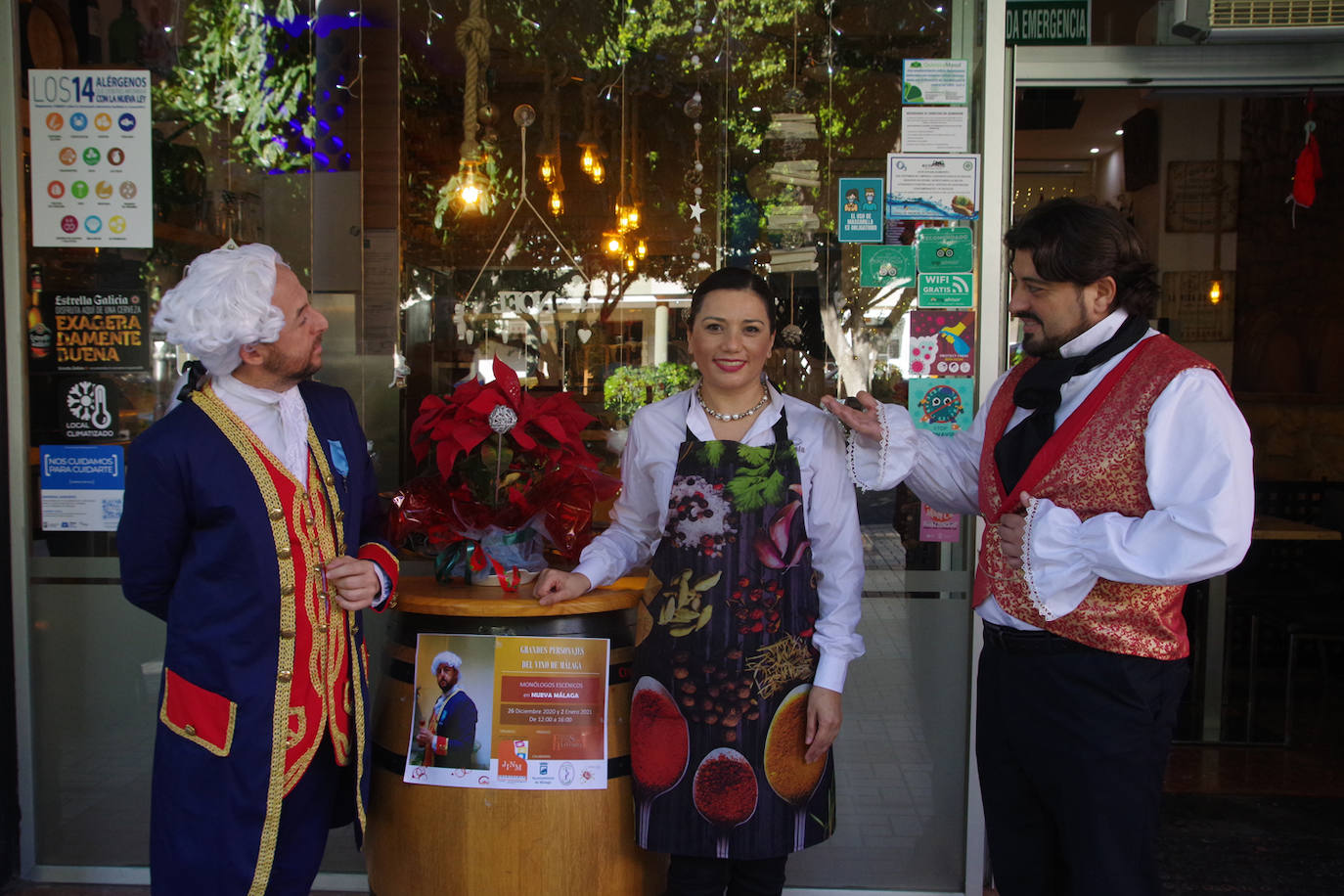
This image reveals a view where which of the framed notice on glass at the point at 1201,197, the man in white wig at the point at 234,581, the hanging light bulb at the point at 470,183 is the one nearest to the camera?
the man in white wig at the point at 234,581

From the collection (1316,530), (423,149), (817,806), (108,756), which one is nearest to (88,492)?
(108,756)

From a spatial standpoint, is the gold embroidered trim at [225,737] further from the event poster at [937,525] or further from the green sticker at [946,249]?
the green sticker at [946,249]

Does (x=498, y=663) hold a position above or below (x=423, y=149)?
below

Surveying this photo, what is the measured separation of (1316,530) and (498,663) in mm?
Result: 3861

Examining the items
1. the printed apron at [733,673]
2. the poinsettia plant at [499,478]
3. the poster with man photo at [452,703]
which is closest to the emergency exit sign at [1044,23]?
the printed apron at [733,673]

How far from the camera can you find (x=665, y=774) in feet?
6.78

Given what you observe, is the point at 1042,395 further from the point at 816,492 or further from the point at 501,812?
the point at 501,812

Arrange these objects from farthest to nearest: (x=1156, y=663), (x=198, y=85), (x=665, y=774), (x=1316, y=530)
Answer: (x=1316, y=530)
(x=198, y=85)
(x=665, y=774)
(x=1156, y=663)

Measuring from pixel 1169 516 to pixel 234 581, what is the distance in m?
1.64

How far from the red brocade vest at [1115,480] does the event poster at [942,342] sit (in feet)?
3.59

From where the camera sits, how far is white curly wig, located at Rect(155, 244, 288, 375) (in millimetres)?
1797

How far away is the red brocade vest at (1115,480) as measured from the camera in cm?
172

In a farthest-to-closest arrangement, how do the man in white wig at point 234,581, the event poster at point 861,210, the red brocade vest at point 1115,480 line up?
the event poster at point 861,210 → the man in white wig at point 234,581 → the red brocade vest at point 1115,480

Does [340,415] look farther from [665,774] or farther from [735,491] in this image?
[665,774]
